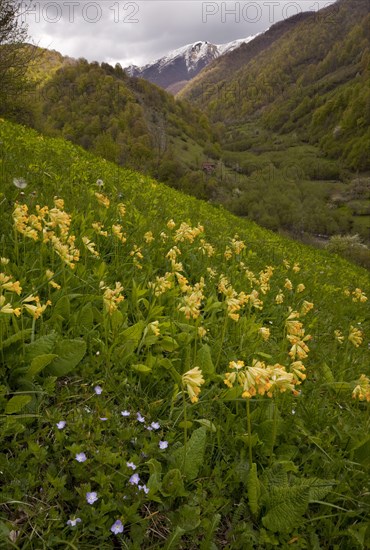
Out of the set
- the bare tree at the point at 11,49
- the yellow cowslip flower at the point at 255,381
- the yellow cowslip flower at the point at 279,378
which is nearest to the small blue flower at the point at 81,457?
the yellow cowslip flower at the point at 255,381

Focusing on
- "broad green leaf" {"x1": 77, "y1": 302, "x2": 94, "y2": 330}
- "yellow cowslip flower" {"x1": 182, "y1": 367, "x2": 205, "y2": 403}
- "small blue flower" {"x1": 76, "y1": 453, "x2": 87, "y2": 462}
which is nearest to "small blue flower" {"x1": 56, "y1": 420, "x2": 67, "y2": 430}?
"small blue flower" {"x1": 76, "y1": 453, "x2": 87, "y2": 462}

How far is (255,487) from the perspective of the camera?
226 cm

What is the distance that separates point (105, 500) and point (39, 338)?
113 cm

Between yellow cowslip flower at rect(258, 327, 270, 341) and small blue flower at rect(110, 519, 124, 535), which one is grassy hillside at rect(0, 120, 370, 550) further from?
yellow cowslip flower at rect(258, 327, 270, 341)

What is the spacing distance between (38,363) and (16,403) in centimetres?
30

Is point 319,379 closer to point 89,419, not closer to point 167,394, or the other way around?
point 167,394

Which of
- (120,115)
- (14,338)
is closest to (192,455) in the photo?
(14,338)

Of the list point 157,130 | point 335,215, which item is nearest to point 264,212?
point 335,215

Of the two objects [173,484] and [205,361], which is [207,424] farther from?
[205,361]

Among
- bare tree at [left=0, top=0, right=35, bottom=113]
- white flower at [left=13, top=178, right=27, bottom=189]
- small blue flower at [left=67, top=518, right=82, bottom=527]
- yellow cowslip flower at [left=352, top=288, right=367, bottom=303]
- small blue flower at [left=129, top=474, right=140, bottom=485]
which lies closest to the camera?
small blue flower at [left=67, top=518, right=82, bottom=527]

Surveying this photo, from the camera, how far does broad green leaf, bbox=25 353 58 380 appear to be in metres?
2.43

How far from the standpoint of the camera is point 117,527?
188 centimetres

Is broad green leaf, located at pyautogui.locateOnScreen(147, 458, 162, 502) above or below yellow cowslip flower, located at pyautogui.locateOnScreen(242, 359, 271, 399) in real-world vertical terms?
below

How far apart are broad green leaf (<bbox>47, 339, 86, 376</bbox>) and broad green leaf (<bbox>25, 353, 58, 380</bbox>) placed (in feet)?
0.49
